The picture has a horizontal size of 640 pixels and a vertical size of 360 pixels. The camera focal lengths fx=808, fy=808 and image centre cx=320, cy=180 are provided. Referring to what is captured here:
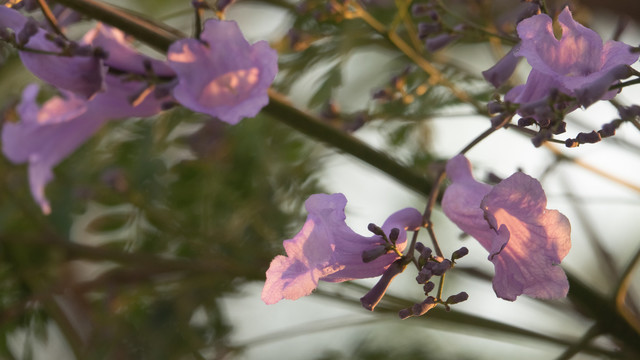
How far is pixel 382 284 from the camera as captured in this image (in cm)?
55

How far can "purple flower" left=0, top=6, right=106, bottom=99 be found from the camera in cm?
64

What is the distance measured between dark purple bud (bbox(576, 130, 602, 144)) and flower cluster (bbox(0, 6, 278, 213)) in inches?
8.7

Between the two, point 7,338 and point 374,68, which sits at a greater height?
point 374,68

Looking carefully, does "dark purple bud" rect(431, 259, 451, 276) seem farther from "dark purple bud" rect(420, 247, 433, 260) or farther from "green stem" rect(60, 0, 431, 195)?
"green stem" rect(60, 0, 431, 195)

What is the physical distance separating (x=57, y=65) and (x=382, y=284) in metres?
0.31

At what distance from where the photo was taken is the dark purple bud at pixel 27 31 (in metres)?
0.59

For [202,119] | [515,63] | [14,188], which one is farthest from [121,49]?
[14,188]

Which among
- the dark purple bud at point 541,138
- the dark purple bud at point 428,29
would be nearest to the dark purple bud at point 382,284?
the dark purple bud at point 541,138

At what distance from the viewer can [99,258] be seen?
45.2 inches

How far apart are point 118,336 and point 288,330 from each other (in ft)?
0.76

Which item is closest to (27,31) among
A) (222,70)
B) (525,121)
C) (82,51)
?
(82,51)

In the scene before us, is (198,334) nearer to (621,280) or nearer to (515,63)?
(621,280)

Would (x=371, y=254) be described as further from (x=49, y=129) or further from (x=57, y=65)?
(x=49, y=129)

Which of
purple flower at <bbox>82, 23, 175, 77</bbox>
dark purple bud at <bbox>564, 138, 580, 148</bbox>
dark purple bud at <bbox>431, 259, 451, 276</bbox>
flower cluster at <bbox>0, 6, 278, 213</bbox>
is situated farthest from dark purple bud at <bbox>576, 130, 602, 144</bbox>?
purple flower at <bbox>82, 23, 175, 77</bbox>
